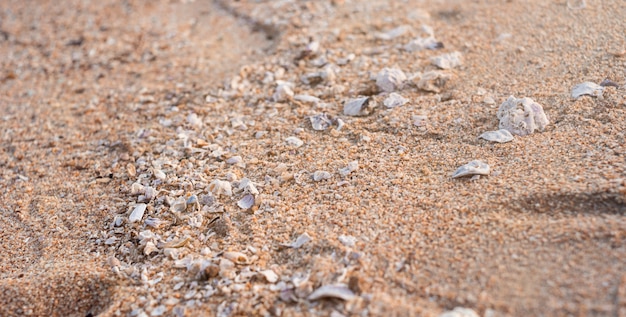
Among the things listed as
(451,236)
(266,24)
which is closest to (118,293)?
(451,236)

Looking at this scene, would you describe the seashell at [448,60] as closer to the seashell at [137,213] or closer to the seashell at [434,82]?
the seashell at [434,82]

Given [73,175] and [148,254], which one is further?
[73,175]

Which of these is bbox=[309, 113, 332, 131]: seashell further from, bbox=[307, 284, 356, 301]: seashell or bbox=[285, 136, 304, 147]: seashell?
bbox=[307, 284, 356, 301]: seashell

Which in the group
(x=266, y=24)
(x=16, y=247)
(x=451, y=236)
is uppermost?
(x=266, y=24)

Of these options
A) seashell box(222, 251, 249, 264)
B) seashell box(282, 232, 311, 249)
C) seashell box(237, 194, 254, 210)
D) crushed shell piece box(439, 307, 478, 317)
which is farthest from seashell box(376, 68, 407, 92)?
crushed shell piece box(439, 307, 478, 317)

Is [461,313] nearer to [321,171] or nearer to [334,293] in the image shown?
[334,293]

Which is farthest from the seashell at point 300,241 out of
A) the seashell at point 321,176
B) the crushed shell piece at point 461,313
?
the crushed shell piece at point 461,313

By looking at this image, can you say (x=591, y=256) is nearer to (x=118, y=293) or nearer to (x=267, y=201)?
(x=267, y=201)

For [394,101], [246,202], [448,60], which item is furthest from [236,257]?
[448,60]
